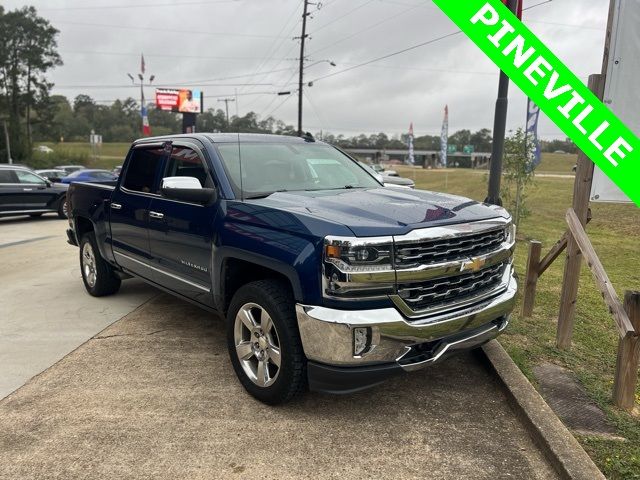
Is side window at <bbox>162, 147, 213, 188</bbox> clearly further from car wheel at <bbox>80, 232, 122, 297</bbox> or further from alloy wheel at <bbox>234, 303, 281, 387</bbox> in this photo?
car wheel at <bbox>80, 232, 122, 297</bbox>

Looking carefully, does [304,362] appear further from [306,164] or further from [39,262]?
[39,262]

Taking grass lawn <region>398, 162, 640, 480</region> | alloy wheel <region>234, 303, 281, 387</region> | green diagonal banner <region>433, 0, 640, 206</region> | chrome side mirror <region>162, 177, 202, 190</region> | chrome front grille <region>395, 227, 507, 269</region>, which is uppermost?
green diagonal banner <region>433, 0, 640, 206</region>

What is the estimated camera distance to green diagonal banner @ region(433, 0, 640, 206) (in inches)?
134

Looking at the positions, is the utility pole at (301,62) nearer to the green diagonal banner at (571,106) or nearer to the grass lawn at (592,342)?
the grass lawn at (592,342)

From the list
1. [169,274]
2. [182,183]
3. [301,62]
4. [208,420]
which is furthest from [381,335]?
[301,62]

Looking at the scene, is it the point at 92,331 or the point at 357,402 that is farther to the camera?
the point at 92,331

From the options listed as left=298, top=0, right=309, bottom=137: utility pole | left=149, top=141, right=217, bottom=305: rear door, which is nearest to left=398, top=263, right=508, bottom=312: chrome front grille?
left=149, top=141, right=217, bottom=305: rear door

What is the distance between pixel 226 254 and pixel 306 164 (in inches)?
51.2

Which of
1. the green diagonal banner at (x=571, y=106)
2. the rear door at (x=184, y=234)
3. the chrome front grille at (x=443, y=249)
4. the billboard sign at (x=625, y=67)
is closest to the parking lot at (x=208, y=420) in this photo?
the rear door at (x=184, y=234)

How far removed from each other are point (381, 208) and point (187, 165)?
6.34ft

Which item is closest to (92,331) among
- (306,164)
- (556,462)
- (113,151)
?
(306,164)

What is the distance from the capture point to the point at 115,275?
6039mm

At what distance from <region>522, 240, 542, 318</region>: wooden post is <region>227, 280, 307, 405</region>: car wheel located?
9.17 feet

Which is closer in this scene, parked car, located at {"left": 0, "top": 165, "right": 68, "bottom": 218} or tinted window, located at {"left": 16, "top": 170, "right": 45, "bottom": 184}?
parked car, located at {"left": 0, "top": 165, "right": 68, "bottom": 218}
